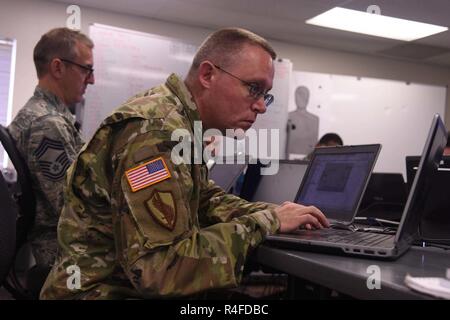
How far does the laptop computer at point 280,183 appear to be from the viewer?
1.93 meters

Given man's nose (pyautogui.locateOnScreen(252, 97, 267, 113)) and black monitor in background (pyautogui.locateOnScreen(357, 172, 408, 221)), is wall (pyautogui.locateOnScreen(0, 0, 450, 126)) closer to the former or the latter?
black monitor in background (pyautogui.locateOnScreen(357, 172, 408, 221))

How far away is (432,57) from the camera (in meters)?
5.72

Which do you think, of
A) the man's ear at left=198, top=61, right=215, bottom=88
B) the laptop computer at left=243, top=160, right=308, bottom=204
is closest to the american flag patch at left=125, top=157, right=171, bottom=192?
the man's ear at left=198, top=61, right=215, bottom=88

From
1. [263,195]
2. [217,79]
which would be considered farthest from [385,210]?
[217,79]

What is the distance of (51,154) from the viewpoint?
62.9 inches

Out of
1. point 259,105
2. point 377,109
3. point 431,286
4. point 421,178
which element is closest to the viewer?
point 431,286

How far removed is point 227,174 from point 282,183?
282 mm

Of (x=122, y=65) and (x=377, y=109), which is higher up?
(x=122, y=65)

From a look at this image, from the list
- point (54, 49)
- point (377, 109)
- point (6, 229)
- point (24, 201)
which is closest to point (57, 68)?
point (54, 49)

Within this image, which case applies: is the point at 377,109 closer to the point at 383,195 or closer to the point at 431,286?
the point at 383,195

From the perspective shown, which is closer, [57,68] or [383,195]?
[57,68]

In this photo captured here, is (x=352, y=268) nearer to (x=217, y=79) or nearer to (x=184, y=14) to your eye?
(x=217, y=79)

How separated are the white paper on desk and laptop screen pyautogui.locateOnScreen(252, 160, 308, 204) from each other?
4.07 ft

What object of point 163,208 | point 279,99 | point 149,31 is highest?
point 149,31
